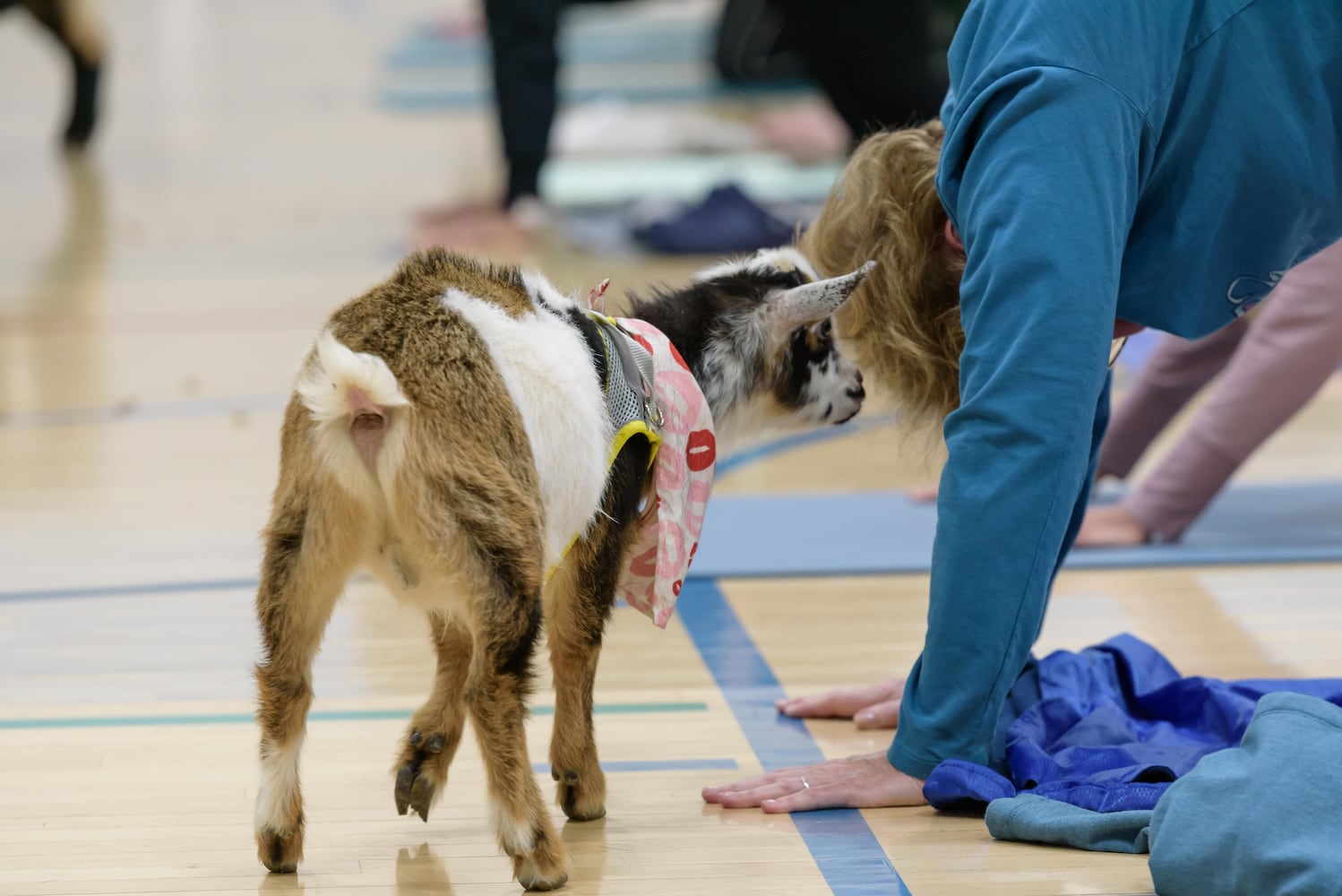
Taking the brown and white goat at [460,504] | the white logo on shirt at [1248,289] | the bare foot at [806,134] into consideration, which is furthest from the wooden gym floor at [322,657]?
the bare foot at [806,134]

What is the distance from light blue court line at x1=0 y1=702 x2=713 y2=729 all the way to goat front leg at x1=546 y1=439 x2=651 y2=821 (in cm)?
33

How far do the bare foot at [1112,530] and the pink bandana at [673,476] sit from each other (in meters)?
1.34

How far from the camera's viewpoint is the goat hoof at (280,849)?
1.84 meters

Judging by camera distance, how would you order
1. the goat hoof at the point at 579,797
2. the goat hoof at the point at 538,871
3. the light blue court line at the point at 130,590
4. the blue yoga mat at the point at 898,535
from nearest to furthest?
the goat hoof at the point at 538,871
the goat hoof at the point at 579,797
the light blue court line at the point at 130,590
the blue yoga mat at the point at 898,535

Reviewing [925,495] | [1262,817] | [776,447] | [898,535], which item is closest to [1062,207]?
[1262,817]

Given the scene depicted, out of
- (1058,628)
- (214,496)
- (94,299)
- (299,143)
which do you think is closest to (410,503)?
(1058,628)

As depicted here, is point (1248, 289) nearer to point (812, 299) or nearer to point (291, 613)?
point (812, 299)

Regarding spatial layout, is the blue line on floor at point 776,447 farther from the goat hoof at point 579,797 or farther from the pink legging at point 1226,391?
the goat hoof at point 579,797

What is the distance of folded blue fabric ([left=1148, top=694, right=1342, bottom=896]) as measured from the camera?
1.71m

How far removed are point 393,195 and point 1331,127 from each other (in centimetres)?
591

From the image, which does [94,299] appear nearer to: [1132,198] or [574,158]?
[574,158]

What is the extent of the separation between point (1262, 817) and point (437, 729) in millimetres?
1015

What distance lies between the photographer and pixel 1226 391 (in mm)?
3074

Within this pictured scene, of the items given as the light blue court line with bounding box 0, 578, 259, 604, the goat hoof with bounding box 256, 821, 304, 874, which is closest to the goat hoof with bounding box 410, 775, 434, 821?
the goat hoof with bounding box 256, 821, 304, 874
